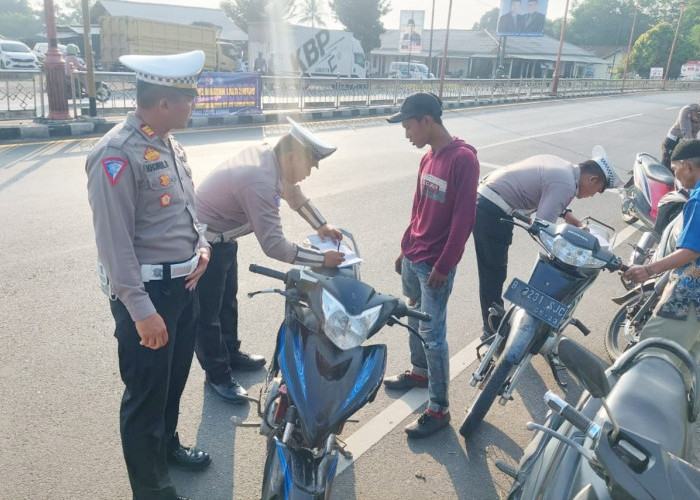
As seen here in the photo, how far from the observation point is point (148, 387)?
94.8 inches

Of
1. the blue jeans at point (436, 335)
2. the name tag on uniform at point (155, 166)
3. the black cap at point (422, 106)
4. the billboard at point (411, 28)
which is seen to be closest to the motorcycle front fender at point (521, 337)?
the blue jeans at point (436, 335)

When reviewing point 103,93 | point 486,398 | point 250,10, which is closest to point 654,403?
point 486,398

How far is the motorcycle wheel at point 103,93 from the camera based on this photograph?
14.8 m

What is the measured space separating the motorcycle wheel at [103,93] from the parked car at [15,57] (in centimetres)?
1168

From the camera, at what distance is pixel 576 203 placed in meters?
8.68

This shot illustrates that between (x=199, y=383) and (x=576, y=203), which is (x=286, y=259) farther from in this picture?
(x=576, y=203)

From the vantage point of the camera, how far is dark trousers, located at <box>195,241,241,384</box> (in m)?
3.37

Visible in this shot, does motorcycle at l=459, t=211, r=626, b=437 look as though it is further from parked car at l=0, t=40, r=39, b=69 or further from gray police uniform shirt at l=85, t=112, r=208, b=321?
parked car at l=0, t=40, r=39, b=69

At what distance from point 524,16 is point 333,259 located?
4432cm

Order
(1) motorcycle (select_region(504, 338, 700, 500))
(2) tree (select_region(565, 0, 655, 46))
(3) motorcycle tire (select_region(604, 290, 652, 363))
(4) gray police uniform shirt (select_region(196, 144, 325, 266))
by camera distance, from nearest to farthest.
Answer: (1) motorcycle (select_region(504, 338, 700, 500)), (4) gray police uniform shirt (select_region(196, 144, 325, 266)), (3) motorcycle tire (select_region(604, 290, 652, 363)), (2) tree (select_region(565, 0, 655, 46))

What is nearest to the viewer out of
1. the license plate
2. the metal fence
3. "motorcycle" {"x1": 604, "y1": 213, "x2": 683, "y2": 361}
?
the license plate

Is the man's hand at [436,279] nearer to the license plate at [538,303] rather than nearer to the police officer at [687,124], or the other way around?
the license plate at [538,303]

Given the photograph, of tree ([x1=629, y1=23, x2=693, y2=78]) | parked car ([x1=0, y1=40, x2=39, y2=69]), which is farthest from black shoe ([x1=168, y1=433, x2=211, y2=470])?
tree ([x1=629, y1=23, x2=693, y2=78])

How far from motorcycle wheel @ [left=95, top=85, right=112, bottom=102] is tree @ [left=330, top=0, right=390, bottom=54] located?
1641 inches
